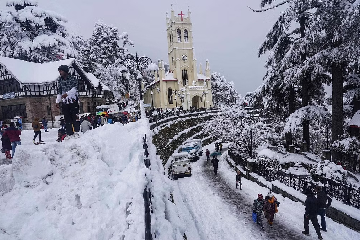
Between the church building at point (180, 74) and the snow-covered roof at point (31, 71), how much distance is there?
2637 centimetres

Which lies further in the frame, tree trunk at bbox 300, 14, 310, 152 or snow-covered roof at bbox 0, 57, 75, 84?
snow-covered roof at bbox 0, 57, 75, 84

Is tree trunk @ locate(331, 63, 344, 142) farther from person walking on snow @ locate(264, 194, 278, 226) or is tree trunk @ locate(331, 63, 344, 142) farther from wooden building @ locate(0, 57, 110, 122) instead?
wooden building @ locate(0, 57, 110, 122)

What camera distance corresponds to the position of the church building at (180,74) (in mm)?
55281

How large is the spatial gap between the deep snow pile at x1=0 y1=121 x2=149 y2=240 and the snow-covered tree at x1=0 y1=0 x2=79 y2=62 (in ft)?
111

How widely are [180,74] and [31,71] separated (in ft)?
108

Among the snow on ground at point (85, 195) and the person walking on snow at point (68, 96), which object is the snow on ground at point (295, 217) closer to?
the snow on ground at point (85, 195)

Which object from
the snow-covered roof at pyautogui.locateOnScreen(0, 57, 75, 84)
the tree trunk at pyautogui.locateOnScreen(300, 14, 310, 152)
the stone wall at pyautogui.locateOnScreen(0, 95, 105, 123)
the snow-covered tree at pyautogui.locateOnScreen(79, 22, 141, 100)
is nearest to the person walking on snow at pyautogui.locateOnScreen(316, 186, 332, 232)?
the tree trunk at pyautogui.locateOnScreen(300, 14, 310, 152)

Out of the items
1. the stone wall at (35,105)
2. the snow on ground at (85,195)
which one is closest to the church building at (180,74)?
the stone wall at (35,105)

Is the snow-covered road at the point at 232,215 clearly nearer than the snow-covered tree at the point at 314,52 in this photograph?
Yes

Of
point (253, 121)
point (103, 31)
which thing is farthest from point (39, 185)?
point (103, 31)

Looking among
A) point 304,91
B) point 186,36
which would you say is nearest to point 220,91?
point 186,36

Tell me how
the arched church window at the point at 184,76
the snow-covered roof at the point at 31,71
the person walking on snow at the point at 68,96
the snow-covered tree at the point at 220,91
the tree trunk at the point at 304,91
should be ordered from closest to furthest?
the person walking on snow at the point at 68,96 → the tree trunk at the point at 304,91 → the snow-covered roof at the point at 31,71 → the arched church window at the point at 184,76 → the snow-covered tree at the point at 220,91

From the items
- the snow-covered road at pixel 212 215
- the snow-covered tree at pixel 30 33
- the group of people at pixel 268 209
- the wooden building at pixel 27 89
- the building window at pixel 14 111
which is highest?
the snow-covered tree at pixel 30 33

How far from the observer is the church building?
181 ft
